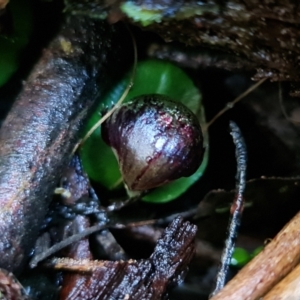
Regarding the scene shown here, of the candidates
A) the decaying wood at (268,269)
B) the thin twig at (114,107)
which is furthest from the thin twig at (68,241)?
the decaying wood at (268,269)

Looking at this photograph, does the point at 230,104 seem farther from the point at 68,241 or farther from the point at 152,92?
the point at 68,241

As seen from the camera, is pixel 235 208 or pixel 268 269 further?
pixel 235 208

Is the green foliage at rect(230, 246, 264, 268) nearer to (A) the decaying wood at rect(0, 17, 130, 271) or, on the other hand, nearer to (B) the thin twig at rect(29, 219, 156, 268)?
(B) the thin twig at rect(29, 219, 156, 268)

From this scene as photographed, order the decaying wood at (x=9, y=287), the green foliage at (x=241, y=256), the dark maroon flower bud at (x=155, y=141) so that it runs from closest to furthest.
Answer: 1. the decaying wood at (x=9, y=287)
2. the dark maroon flower bud at (x=155, y=141)
3. the green foliage at (x=241, y=256)

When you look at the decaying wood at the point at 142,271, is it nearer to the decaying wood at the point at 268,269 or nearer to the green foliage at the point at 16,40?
the decaying wood at the point at 268,269

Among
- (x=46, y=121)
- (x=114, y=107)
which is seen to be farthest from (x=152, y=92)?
(x=46, y=121)

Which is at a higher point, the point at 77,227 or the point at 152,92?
the point at 152,92
